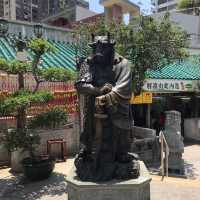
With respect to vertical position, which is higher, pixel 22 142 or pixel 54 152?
pixel 22 142

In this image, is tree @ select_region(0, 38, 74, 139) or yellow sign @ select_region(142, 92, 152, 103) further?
yellow sign @ select_region(142, 92, 152, 103)

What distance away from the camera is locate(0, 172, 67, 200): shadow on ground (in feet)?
26.4

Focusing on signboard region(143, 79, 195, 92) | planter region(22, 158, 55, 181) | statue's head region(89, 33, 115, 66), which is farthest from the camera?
signboard region(143, 79, 195, 92)

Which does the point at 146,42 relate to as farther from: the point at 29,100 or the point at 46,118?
the point at 29,100

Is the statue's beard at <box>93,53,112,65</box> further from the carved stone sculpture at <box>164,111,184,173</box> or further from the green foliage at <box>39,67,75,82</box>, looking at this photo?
the carved stone sculpture at <box>164,111,184,173</box>

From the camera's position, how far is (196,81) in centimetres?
1705

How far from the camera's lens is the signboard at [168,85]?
50.9 ft

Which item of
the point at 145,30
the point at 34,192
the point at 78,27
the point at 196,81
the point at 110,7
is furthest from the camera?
the point at 110,7

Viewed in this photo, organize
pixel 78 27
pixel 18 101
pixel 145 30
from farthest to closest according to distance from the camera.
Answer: pixel 78 27
pixel 145 30
pixel 18 101

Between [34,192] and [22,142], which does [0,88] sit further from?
[34,192]

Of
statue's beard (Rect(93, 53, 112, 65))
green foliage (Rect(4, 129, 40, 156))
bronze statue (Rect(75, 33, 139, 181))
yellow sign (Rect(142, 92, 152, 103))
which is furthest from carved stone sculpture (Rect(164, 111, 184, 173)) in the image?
statue's beard (Rect(93, 53, 112, 65))

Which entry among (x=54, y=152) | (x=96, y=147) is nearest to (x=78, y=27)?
(x=54, y=152)

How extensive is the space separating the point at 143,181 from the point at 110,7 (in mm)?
16781

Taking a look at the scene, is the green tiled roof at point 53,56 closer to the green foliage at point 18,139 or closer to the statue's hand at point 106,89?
the green foliage at point 18,139
